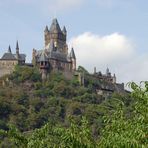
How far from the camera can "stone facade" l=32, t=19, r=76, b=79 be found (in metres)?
102

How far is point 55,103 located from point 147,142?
286 ft

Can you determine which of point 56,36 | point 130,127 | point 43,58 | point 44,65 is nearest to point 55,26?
point 56,36

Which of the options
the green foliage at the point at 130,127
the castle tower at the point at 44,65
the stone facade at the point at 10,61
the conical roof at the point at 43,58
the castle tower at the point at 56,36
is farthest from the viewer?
the castle tower at the point at 56,36

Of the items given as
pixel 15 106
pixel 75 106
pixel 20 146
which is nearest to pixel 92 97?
pixel 75 106

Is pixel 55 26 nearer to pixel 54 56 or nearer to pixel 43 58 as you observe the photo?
pixel 54 56

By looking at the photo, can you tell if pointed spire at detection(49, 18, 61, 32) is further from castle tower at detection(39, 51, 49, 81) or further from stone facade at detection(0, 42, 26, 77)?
castle tower at detection(39, 51, 49, 81)

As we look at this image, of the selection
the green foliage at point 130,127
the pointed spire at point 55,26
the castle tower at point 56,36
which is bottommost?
the green foliage at point 130,127

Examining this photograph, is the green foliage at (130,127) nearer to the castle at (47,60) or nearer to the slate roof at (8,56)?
the castle at (47,60)

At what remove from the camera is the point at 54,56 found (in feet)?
341

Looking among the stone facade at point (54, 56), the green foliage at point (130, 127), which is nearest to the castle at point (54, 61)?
the stone facade at point (54, 56)

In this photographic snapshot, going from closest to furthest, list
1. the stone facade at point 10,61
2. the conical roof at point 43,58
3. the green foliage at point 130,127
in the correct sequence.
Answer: the green foliage at point 130,127
the conical roof at point 43,58
the stone facade at point 10,61

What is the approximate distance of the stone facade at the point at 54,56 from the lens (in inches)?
4007

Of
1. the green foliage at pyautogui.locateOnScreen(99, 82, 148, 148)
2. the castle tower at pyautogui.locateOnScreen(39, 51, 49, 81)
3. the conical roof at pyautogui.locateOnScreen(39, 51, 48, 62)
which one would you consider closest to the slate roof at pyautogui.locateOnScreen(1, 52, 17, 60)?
the conical roof at pyautogui.locateOnScreen(39, 51, 48, 62)

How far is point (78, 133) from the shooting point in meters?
13.7
